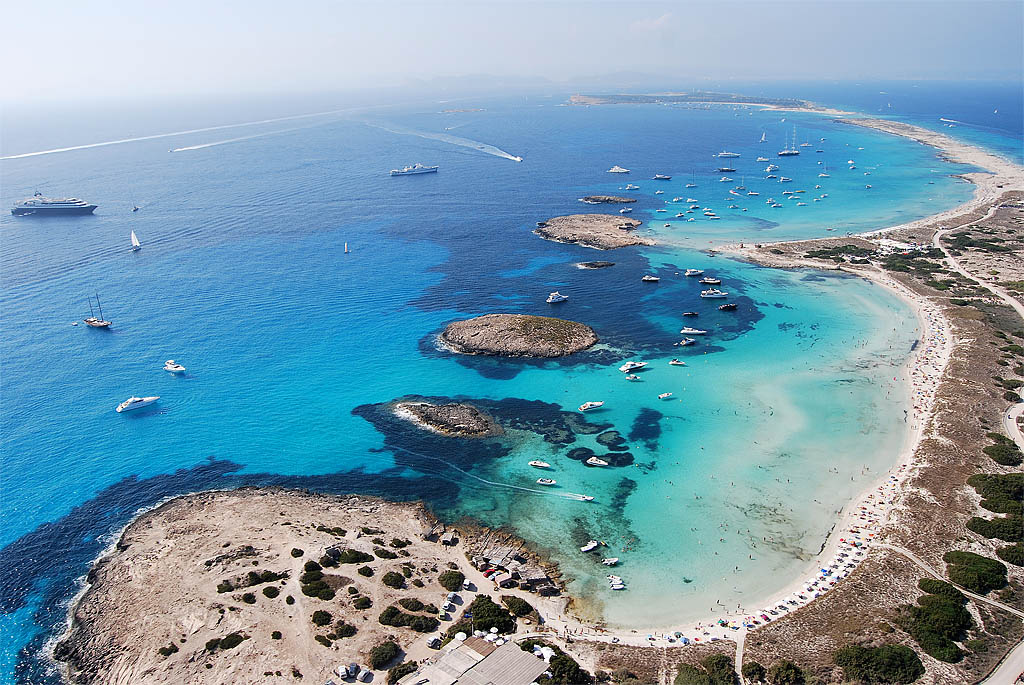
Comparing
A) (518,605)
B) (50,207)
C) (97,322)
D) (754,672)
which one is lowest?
(518,605)

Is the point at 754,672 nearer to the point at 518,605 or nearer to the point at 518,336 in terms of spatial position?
the point at 518,605

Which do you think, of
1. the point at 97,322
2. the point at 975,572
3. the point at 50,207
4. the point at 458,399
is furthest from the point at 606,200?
the point at 50,207

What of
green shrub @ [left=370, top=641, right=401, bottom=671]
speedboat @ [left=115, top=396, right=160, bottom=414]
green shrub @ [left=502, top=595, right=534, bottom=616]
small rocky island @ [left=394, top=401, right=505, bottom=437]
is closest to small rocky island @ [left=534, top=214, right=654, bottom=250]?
small rocky island @ [left=394, top=401, right=505, bottom=437]

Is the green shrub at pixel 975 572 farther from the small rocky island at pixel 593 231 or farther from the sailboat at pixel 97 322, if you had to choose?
the sailboat at pixel 97 322

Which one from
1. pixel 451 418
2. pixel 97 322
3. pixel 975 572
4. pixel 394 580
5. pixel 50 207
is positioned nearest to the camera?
pixel 975 572

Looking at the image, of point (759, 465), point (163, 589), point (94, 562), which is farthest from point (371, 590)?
point (759, 465)

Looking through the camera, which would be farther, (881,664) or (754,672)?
(754,672)

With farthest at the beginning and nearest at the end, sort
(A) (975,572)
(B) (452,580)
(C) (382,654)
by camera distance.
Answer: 1. (B) (452,580)
2. (A) (975,572)
3. (C) (382,654)

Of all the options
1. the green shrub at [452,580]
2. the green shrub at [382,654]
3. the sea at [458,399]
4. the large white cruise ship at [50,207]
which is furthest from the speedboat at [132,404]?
the large white cruise ship at [50,207]
